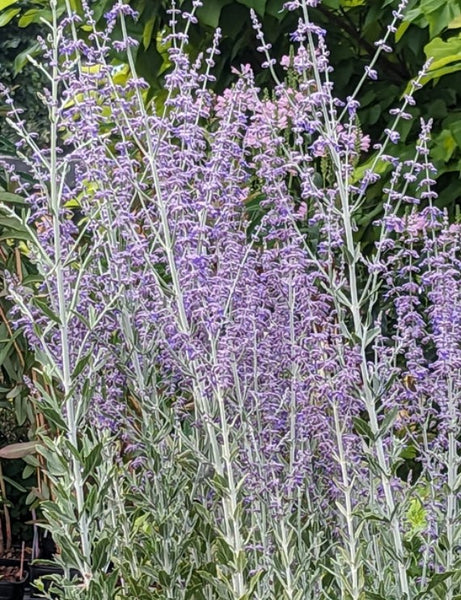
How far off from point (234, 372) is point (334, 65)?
1.61 metres

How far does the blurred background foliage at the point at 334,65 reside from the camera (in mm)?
2535

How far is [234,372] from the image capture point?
4.96 feet

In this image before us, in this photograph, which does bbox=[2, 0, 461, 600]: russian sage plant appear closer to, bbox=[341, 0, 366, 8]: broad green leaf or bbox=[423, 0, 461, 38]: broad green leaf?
bbox=[423, 0, 461, 38]: broad green leaf

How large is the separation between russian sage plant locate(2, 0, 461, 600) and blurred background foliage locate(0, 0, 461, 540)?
872mm

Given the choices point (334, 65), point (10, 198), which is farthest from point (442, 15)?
point (10, 198)

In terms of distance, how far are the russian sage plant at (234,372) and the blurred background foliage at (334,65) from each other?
2.86 ft

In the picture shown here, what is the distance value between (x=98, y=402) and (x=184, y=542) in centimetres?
33

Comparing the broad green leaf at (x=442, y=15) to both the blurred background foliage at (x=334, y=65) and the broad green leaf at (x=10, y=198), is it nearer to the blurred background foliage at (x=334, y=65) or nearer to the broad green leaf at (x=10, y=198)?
the blurred background foliage at (x=334, y=65)

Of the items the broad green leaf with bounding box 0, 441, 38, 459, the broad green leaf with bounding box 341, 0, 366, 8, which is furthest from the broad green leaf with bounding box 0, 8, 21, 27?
the broad green leaf with bounding box 0, 441, 38, 459

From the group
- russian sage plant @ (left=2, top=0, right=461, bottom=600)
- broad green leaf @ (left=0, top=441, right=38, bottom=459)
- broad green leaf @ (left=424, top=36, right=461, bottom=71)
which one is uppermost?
broad green leaf @ (left=424, top=36, right=461, bottom=71)

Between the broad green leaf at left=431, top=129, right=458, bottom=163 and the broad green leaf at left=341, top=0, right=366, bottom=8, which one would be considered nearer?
the broad green leaf at left=431, top=129, right=458, bottom=163

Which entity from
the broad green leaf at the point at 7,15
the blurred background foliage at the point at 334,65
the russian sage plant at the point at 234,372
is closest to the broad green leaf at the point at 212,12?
the blurred background foliage at the point at 334,65

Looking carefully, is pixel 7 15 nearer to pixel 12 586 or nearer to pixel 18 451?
pixel 18 451

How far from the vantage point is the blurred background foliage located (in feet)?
8.32
